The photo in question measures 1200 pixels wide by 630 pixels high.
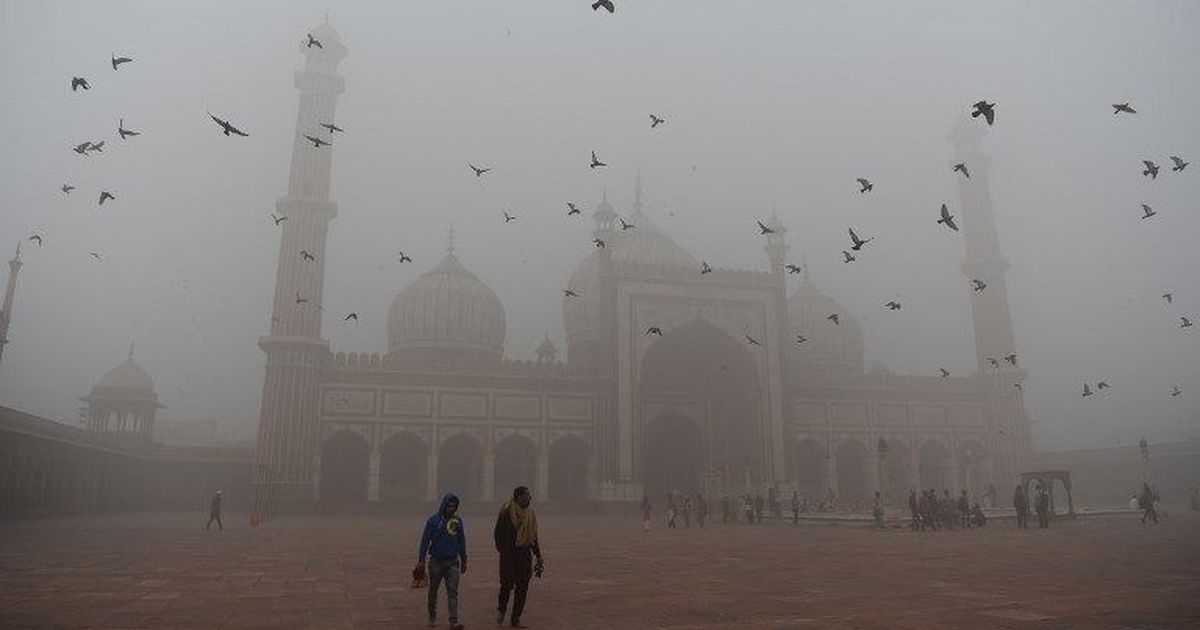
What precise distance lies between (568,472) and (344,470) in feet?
28.1

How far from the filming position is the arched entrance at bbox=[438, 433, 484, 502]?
95.8ft

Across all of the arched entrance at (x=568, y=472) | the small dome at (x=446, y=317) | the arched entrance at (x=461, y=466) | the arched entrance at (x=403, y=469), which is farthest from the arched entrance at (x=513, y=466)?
the small dome at (x=446, y=317)

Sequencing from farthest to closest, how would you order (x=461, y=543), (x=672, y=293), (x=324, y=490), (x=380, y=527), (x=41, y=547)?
(x=672, y=293)
(x=324, y=490)
(x=380, y=527)
(x=41, y=547)
(x=461, y=543)

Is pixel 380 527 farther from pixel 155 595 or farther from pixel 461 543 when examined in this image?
pixel 461 543

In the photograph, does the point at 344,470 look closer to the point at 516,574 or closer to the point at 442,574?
the point at 442,574

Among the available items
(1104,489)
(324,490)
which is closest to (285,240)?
(324,490)

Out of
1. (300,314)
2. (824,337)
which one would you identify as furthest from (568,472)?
(824,337)

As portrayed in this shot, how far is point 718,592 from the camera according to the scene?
7387mm

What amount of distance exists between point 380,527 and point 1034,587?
15.1m

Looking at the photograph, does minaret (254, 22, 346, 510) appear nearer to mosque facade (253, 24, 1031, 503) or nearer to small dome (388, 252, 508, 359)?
mosque facade (253, 24, 1031, 503)

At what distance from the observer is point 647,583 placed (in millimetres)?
8125

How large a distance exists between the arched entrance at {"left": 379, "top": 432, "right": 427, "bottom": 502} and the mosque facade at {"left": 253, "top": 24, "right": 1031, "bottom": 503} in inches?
3.0

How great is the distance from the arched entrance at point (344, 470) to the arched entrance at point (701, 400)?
11.1 m

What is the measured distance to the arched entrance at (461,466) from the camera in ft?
95.8
